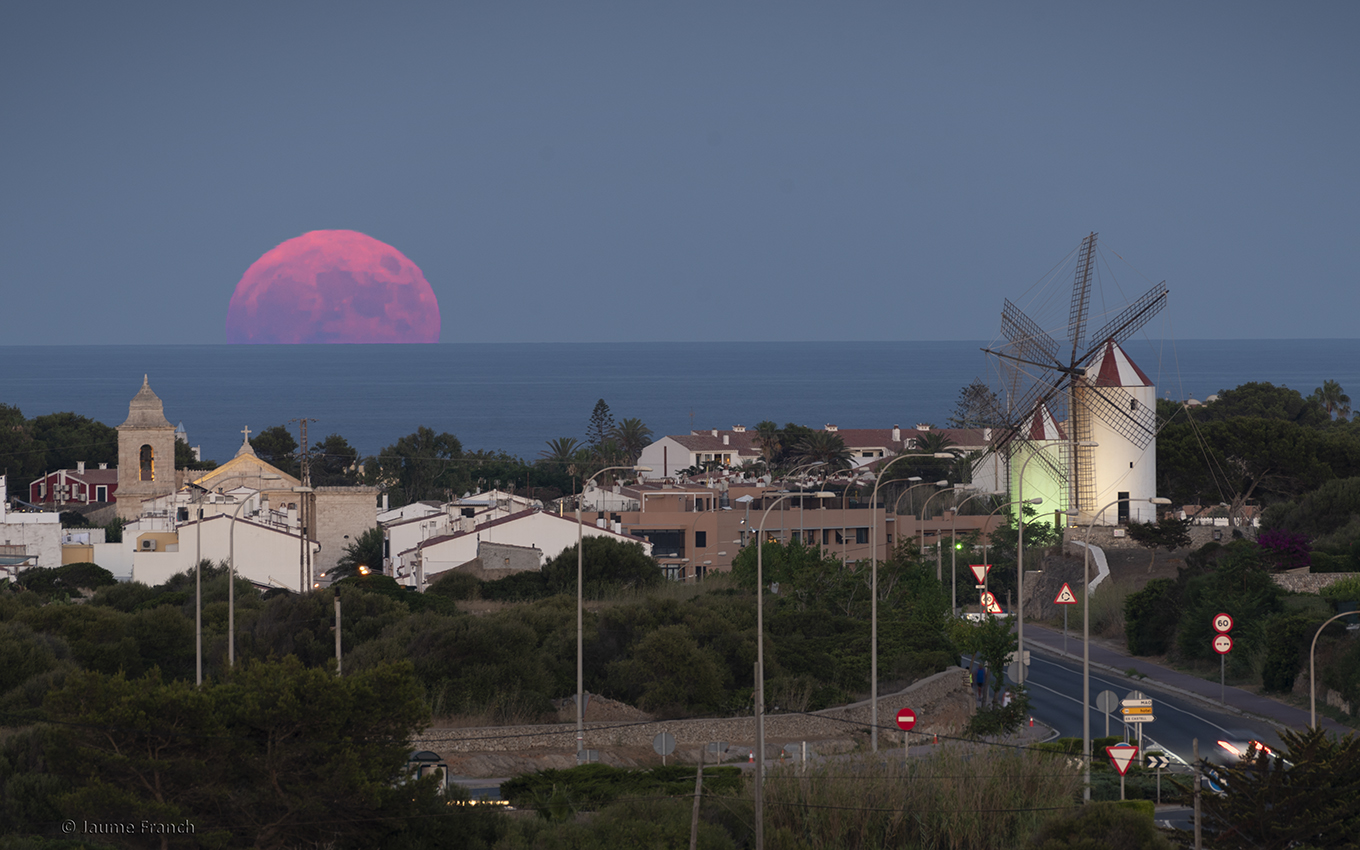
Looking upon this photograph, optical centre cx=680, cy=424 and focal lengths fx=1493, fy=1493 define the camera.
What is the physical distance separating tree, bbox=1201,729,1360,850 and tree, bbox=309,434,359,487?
99727 mm

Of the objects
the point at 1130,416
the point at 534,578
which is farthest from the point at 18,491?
the point at 1130,416

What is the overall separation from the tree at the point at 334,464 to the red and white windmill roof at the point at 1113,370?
6060 cm

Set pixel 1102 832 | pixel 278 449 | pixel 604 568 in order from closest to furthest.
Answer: pixel 1102 832 < pixel 604 568 < pixel 278 449

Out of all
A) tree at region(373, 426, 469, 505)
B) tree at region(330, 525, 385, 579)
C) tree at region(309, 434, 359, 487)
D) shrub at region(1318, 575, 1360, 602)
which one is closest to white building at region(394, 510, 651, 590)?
tree at region(330, 525, 385, 579)

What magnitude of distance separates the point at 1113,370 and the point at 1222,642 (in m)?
36.8

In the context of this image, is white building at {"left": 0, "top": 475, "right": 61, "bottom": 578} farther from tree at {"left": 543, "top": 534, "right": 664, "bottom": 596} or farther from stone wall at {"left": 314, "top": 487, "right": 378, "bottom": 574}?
tree at {"left": 543, "top": 534, "right": 664, "bottom": 596}

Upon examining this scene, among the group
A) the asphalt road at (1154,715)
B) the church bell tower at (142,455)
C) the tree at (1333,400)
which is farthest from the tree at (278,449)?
the asphalt road at (1154,715)

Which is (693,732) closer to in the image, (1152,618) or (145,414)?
(1152,618)

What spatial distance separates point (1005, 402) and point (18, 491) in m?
74.4

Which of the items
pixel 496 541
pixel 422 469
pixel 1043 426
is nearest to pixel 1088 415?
pixel 1043 426

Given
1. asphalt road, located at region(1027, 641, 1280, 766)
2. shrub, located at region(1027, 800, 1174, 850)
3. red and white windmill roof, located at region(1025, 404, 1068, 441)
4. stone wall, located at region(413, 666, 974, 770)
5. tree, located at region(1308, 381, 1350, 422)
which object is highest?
tree, located at region(1308, 381, 1350, 422)

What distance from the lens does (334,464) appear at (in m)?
125

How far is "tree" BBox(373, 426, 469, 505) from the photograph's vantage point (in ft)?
384

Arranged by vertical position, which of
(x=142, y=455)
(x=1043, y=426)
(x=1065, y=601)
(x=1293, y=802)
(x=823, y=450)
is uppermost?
(x=1043, y=426)
